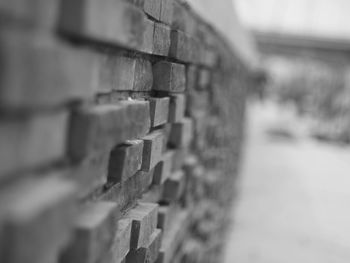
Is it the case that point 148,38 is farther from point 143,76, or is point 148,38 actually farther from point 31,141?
point 31,141

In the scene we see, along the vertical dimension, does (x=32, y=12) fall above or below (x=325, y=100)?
above

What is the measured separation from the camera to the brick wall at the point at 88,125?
0.53 meters

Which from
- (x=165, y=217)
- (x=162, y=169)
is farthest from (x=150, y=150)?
(x=165, y=217)

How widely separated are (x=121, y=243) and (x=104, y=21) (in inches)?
18.3

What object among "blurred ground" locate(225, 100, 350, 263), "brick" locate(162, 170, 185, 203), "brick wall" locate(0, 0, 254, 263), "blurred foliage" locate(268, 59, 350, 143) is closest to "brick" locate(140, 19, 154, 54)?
"brick wall" locate(0, 0, 254, 263)

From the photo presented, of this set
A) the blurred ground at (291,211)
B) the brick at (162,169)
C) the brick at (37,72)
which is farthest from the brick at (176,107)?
the blurred ground at (291,211)

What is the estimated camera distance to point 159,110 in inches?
47.1

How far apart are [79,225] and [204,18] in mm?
1192

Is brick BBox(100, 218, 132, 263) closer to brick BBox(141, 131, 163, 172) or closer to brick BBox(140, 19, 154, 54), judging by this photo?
brick BBox(141, 131, 163, 172)

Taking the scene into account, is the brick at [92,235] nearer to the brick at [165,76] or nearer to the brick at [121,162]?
the brick at [121,162]

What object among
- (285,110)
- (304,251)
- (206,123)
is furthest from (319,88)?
(206,123)

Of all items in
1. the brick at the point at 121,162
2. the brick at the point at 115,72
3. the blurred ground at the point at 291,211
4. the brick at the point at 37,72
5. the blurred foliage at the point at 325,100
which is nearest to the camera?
the brick at the point at 37,72

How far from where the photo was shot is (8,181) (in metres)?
0.55

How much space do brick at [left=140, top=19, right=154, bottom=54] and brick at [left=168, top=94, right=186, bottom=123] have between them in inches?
10.9
